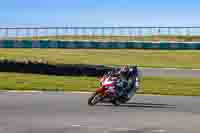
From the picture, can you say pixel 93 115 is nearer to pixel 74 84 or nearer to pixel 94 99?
pixel 94 99

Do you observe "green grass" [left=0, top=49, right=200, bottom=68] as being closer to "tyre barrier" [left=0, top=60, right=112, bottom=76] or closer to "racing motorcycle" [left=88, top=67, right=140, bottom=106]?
"tyre barrier" [left=0, top=60, right=112, bottom=76]

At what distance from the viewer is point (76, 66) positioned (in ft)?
81.8

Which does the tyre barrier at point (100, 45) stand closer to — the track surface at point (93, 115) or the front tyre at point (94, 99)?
the track surface at point (93, 115)

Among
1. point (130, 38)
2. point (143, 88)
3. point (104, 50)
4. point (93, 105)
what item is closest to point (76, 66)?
point (143, 88)

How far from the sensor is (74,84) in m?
21.5

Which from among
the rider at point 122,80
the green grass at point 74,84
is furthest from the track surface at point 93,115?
the green grass at point 74,84

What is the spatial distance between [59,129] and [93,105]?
12.6 feet

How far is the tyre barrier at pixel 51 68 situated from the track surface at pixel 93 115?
6954mm

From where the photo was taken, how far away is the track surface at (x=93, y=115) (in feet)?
38.2

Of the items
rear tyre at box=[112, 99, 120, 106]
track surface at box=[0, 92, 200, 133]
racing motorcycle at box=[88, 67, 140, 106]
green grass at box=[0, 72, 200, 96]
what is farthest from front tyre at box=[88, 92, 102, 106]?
green grass at box=[0, 72, 200, 96]

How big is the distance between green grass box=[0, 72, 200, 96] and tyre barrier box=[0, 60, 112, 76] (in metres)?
0.54

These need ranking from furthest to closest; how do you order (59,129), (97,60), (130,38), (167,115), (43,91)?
(130,38)
(97,60)
(43,91)
(167,115)
(59,129)

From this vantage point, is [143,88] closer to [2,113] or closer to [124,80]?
[124,80]

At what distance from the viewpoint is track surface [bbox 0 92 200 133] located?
458 inches
